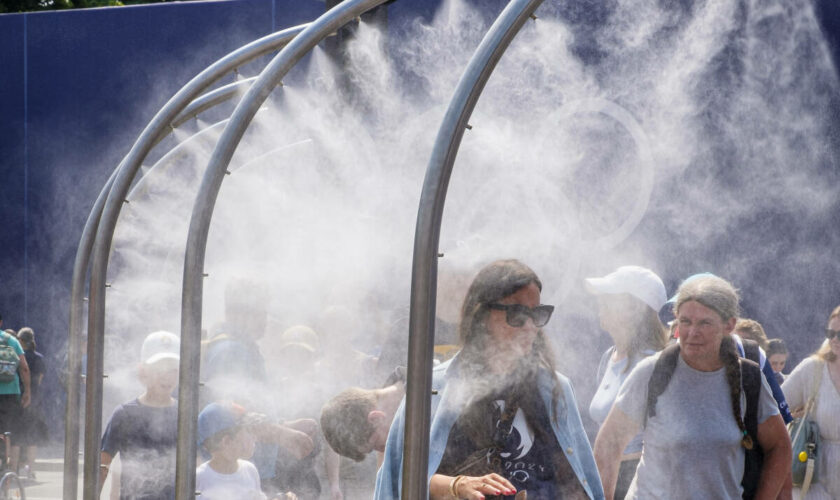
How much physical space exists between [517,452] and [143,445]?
2.16 meters

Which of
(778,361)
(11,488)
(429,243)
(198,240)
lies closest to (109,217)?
(198,240)

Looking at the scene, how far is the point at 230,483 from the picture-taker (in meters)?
4.09

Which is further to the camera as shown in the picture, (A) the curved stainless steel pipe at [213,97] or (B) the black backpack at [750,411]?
(A) the curved stainless steel pipe at [213,97]

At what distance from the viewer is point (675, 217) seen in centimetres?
442

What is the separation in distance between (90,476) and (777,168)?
129 inches

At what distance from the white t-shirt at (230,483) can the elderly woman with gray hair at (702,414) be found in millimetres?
1530

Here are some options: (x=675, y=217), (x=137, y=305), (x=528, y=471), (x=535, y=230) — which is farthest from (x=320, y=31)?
(x=137, y=305)

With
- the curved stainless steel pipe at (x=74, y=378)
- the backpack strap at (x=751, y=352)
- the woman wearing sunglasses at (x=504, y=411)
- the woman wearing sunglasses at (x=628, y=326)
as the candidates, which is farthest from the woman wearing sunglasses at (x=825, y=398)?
the curved stainless steel pipe at (x=74, y=378)

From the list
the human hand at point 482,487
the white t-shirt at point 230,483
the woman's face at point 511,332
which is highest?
the woman's face at point 511,332

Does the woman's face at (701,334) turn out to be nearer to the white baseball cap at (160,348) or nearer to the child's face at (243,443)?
the child's face at (243,443)

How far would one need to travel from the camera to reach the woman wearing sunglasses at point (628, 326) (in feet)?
12.2

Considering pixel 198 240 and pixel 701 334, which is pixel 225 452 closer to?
pixel 198 240

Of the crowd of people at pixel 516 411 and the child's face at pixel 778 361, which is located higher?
the child's face at pixel 778 361

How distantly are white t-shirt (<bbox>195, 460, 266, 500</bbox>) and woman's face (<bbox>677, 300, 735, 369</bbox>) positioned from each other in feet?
5.93
